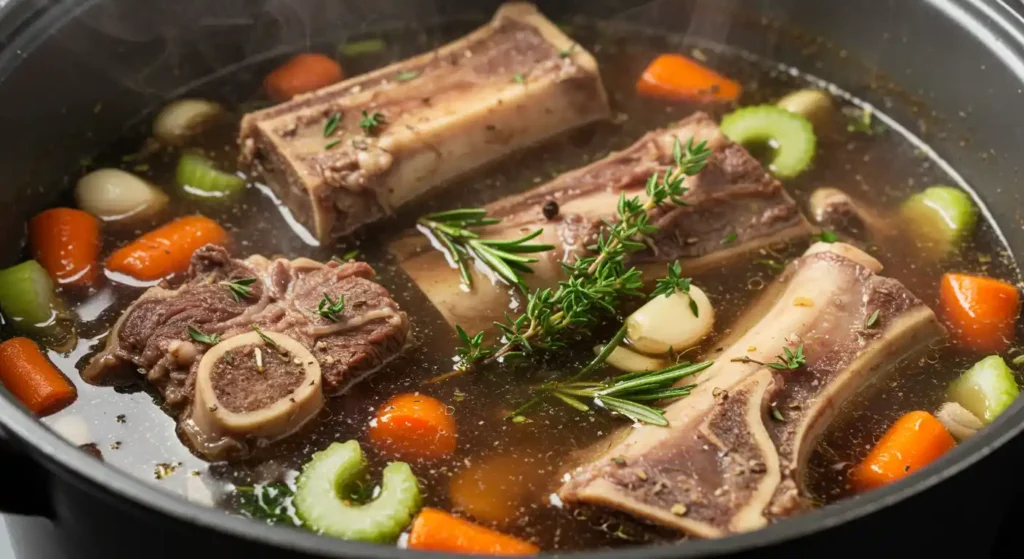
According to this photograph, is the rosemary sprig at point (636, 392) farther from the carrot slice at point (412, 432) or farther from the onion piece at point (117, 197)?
the onion piece at point (117, 197)

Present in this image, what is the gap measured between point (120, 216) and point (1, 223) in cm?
35

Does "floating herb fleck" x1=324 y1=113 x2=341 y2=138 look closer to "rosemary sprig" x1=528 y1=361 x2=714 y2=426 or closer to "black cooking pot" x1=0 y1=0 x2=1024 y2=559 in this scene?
"black cooking pot" x1=0 y1=0 x2=1024 y2=559

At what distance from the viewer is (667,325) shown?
2939mm

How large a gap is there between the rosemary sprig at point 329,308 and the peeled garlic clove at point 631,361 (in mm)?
711

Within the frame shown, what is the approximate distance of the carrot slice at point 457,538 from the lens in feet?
7.76

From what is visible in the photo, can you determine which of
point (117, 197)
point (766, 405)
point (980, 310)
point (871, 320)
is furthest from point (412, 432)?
point (980, 310)

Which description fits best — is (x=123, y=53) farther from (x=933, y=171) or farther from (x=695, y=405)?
(x=933, y=171)

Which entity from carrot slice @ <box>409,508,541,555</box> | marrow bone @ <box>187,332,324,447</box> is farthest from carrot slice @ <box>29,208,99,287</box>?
carrot slice @ <box>409,508,541,555</box>

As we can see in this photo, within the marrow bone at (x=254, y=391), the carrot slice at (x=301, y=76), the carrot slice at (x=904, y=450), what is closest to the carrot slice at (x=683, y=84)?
the carrot slice at (x=301, y=76)

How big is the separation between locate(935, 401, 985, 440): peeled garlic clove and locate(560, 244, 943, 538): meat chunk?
0.19m

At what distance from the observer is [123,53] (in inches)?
146

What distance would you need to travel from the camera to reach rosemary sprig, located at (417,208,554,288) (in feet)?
9.98

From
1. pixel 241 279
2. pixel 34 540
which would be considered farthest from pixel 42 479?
pixel 241 279

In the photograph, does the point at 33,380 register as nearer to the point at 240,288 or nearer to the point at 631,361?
the point at 240,288
